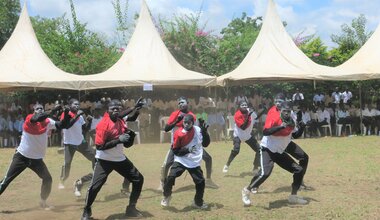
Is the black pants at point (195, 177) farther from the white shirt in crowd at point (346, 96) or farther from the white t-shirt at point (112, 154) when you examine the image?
the white shirt in crowd at point (346, 96)

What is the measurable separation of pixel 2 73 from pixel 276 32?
443 inches

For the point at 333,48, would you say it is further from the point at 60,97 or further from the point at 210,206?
the point at 210,206

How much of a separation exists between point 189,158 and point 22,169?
2710 mm

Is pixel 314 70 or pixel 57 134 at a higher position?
pixel 314 70

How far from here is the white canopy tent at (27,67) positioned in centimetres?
1758

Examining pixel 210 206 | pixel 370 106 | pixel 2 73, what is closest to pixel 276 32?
pixel 370 106

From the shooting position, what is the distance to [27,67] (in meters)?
18.8

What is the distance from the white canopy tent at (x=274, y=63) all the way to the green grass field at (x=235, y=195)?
5721 millimetres

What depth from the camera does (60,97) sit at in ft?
73.7

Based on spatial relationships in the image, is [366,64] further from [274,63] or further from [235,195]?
[235,195]

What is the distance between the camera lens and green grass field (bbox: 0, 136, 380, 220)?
741 cm

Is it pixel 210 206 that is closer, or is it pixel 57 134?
pixel 210 206

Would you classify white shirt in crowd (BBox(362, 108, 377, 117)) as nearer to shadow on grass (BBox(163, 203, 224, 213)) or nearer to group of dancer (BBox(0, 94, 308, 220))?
group of dancer (BBox(0, 94, 308, 220))

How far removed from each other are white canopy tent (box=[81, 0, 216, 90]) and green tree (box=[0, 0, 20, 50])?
1506 centimetres
